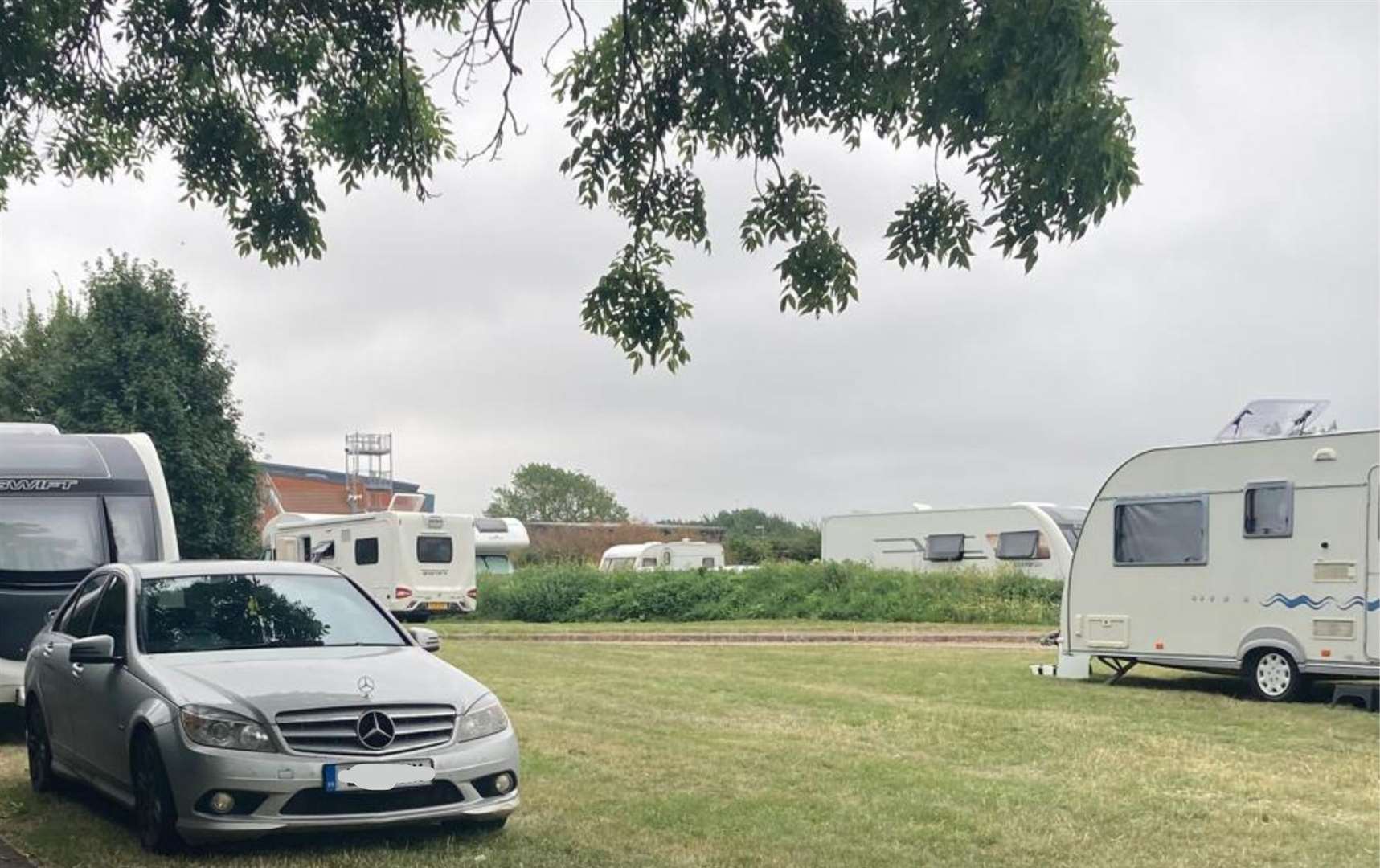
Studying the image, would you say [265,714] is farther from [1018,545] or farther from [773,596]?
[773,596]

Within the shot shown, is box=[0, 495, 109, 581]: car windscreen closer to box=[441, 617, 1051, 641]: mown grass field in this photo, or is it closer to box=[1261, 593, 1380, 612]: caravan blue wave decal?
box=[1261, 593, 1380, 612]: caravan blue wave decal

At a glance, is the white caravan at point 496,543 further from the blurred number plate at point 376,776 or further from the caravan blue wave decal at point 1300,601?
the blurred number plate at point 376,776

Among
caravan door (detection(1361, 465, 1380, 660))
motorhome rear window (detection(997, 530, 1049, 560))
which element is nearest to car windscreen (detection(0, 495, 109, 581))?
caravan door (detection(1361, 465, 1380, 660))

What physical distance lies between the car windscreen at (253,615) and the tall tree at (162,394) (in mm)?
22365

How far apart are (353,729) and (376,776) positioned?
26 cm

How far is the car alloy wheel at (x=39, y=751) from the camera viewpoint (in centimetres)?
906

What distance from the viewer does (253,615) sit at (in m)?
8.20

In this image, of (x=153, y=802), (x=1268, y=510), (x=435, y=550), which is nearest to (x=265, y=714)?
(x=153, y=802)

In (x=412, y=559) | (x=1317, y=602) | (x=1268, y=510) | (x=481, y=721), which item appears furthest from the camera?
(x=412, y=559)

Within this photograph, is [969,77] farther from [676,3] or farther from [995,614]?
[995,614]

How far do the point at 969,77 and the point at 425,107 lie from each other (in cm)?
517

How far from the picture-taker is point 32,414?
30984mm

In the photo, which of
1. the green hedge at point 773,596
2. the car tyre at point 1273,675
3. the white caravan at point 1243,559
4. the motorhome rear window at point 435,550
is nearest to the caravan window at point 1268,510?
the white caravan at point 1243,559

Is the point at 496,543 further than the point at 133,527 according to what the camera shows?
Yes
